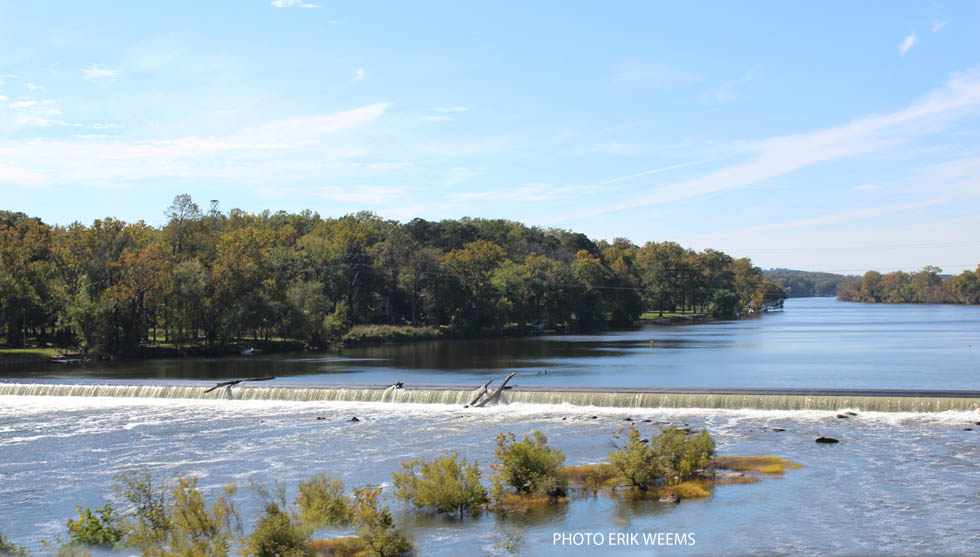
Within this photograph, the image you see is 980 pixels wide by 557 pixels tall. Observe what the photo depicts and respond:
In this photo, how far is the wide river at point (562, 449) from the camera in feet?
50.7

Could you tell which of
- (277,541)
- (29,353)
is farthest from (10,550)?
(29,353)

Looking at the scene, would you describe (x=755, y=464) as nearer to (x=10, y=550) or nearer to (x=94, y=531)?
(x=94, y=531)

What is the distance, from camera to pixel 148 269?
219 ft

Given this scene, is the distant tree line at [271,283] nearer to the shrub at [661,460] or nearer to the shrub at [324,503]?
the shrub at [324,503]

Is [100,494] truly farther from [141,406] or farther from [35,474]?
[141,406]

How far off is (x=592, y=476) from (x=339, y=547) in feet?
24.0

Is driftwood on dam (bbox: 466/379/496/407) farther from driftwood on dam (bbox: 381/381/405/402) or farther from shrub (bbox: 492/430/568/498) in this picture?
shrub (bbox: 492/430/568/498)

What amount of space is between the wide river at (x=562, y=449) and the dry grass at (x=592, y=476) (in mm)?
1054

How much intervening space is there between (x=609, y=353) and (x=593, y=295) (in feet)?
171

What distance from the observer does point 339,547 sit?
1454 centimetres

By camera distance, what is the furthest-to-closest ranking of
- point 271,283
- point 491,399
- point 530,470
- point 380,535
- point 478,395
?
1. point 271,283
2. point 478,395
3. point 491,399
4. point 530,470
5. point 380,535

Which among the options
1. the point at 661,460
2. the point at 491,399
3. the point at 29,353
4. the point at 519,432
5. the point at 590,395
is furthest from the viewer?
the point at 29,353

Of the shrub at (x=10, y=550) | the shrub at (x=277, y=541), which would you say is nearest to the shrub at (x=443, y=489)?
the shrub at (x=277, y=541)

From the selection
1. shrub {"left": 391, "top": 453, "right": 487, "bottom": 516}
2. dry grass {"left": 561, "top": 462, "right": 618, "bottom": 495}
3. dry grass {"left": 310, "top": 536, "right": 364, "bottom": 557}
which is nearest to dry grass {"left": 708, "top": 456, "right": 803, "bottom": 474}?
dry grass {"left": 561, "top": 462, "right": 618, "bottom": 495}
